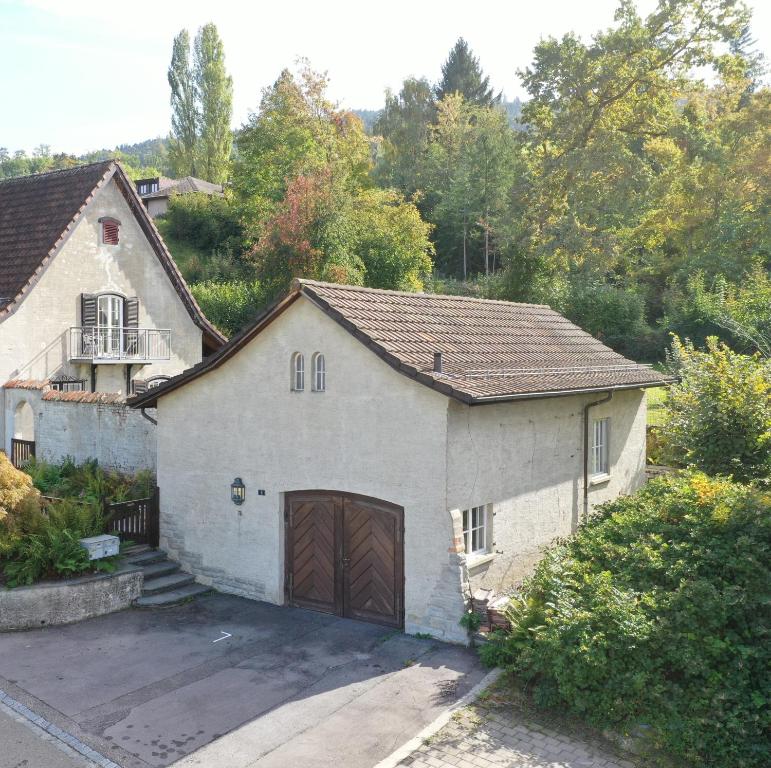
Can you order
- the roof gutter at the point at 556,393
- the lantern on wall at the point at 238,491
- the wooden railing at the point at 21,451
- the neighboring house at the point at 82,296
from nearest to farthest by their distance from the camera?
the roof gutter at the point at 556,393, the lantern on wall at the point at 238,491, the wooden railing at the point at 21,451, the neighboring house at the point at 82,296

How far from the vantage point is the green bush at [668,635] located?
8648 millimetres

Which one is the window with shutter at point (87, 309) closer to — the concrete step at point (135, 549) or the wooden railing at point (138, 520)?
the wooden railing at point (138, 520)

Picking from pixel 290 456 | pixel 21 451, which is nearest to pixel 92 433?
pixel 21 451

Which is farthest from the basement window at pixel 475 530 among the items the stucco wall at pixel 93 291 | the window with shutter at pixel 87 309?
the window with shutter at pixel 87 309

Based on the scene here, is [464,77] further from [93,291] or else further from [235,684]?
[235,684]

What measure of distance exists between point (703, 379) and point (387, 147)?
45585 mm

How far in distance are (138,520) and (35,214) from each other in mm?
13213

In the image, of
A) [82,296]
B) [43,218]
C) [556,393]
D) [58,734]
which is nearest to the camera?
[58,734]

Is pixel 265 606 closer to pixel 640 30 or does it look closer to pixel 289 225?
pixel 289 225

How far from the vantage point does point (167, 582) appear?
14.5 meters

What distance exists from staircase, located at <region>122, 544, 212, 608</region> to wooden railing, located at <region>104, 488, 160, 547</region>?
0.20 metres

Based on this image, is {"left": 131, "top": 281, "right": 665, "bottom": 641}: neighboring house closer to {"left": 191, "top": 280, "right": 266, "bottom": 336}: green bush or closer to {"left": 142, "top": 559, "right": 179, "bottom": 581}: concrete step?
{"left": 142, "top": 559, "right": 179, "bottom": 581}: concrete step

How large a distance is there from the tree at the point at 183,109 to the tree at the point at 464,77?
20979mm

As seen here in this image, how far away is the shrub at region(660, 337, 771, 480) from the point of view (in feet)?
49.4
